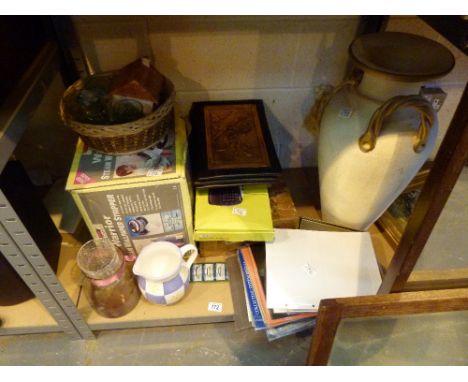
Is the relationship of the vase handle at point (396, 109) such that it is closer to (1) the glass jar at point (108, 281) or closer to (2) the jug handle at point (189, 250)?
(2) the jug handle at point (189, 250)

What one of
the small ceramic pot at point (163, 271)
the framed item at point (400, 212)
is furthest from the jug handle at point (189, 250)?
the framed item at point (400, 212)

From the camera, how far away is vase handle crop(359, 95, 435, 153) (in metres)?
0.60

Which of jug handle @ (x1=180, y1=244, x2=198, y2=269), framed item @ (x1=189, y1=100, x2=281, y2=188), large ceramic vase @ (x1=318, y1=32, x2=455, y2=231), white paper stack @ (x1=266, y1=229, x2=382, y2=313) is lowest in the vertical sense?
white paper stack @ (x1=266, y1=229, x2=382, y2=313)

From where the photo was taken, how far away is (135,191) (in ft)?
2.25

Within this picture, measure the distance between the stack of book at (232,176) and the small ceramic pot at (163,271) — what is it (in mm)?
69

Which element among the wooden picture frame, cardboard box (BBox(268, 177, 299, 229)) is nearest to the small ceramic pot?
cardboard box (BBox(268, 177, 299, 229))

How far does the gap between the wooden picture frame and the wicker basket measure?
47 centimetres

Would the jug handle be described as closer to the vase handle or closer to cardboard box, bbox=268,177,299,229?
cardboard box, bbox=268,177,299,229

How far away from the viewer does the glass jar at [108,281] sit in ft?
2.39

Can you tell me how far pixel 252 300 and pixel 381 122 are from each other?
48 centimetres

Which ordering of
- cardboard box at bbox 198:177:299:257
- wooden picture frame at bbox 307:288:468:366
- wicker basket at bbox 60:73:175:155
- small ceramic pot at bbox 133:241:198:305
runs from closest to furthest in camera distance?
wooden picture frame at bbox 307:288:468:366 → wicker basket at bbox 60:73:175:155 → small ceramic pot at bbox 133:241:198:305 → cardboard box at bbox 198:177:299:257

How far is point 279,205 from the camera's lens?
89 centimetres

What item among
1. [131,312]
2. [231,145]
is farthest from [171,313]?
[231,145]

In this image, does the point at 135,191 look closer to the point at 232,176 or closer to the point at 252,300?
the point at 232,176
